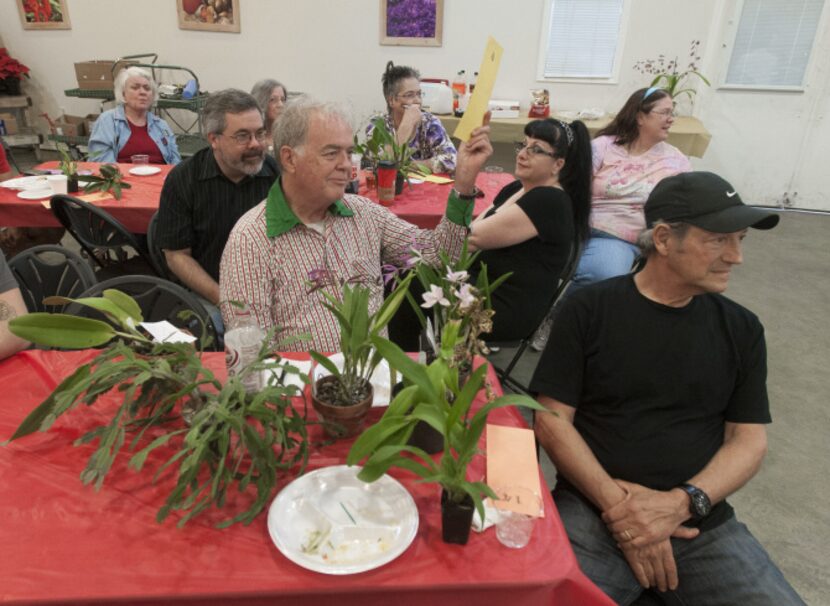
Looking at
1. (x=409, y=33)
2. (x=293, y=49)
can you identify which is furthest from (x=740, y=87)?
→ (x=293, y=49)

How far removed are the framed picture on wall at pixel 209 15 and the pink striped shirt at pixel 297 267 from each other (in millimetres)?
4741

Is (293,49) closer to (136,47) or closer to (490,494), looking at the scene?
(136,47)

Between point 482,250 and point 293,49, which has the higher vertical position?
point 293,49

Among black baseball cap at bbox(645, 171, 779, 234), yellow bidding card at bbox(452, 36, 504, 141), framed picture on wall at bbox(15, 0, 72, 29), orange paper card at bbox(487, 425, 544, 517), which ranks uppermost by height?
framed picture on wall at bbox(15, 0, 72, 29)

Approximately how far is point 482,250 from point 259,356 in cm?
129

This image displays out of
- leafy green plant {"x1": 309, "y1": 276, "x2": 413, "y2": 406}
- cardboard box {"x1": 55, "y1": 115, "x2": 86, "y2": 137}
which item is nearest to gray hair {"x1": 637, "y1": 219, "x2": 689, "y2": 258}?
leafy green plant {"x1": 309, "y1": 276, "x2": 413, "y2": 406}

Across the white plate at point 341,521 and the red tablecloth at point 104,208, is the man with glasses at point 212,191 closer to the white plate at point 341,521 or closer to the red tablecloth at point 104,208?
the red tablecloth at point 104,208

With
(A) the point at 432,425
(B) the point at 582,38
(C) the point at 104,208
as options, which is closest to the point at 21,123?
(C) the point at 104,208

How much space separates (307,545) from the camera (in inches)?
37.8

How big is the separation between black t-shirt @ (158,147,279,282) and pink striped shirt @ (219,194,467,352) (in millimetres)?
624

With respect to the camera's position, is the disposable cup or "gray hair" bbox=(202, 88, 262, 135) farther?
the disposable cup

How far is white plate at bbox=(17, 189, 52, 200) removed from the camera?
2.86 meters

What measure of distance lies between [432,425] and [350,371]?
0.33m

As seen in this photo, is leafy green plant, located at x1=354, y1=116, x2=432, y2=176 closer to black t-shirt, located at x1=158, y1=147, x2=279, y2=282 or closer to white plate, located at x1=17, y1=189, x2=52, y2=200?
black t-shirt, located at x1=158, y1=147, x2=279, y2=282
